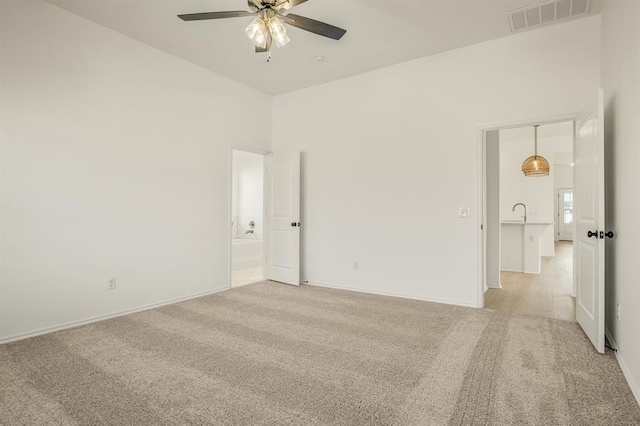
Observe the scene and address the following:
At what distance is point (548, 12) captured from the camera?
315 cm

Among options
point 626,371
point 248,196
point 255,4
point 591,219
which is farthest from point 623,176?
point 248,196

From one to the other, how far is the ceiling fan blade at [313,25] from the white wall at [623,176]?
1.92 metres

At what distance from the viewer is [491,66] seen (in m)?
3.72

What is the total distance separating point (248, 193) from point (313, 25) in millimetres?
6154

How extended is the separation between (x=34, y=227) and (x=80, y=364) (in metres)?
1.38

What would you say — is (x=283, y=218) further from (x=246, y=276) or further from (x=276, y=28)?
(x=276, y=28)

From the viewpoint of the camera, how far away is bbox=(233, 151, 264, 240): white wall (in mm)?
8172

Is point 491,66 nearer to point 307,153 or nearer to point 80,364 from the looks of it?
point 307,153

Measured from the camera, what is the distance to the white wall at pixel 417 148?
347cm

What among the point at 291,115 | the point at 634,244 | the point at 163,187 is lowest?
the point at 634,244

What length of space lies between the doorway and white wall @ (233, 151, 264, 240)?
16.8ft

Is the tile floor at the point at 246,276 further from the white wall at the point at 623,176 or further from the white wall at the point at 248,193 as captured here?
the white wall at the point at 623,176

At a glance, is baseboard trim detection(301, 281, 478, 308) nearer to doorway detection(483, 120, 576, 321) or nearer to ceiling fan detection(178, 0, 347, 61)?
doorway detection(483, 120, 576, 321)

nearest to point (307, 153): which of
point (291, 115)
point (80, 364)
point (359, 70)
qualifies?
point (291, 115)
